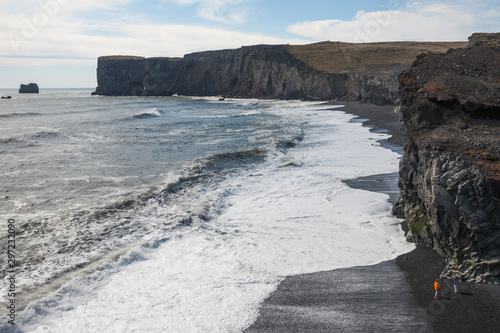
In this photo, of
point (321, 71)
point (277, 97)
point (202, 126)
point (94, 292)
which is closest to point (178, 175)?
point (94, 292)

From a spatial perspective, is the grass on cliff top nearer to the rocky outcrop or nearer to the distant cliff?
the distant cliff

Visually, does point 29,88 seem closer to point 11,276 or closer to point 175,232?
point 175,232

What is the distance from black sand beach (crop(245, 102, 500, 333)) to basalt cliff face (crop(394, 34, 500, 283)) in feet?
2.16

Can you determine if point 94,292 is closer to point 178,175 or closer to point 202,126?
point 178,175

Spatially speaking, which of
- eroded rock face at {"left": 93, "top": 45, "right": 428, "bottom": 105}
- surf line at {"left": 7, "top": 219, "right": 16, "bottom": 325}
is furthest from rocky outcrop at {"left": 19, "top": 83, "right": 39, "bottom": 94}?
surf line at {"left": 7, "top": 219, "right": 16, "bottom": 325}

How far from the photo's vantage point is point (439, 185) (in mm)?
9195

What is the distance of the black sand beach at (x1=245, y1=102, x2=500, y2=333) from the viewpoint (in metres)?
7.42

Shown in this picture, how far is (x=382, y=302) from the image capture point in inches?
324

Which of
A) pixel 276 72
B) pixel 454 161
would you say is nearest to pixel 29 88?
pixel 276 72

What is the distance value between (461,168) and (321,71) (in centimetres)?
7149

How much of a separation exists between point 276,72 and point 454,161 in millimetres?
83574

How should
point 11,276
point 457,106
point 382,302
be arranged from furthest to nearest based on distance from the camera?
1. point 457,106
2. point 11,276
3. point 382,302

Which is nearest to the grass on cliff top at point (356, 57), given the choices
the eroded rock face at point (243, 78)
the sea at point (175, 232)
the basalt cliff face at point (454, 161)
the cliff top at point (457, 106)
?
the eroded rock face at point (243, 78)

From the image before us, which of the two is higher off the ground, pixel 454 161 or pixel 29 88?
pixel 29 88
